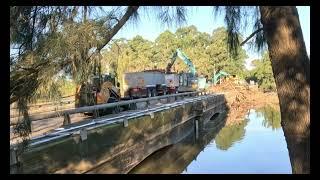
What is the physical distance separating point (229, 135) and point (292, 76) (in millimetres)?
28852

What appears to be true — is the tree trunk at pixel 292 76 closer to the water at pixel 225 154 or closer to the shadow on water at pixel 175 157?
the shadow on water at pixel 175 157

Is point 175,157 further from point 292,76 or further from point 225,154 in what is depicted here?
point 292,76

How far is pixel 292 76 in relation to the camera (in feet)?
12.1

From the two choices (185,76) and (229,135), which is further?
(185,76)

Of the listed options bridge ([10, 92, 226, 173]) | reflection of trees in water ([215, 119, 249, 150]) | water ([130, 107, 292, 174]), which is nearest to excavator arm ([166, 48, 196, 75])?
reflection of trees in water ([215, 119, 249, 150])

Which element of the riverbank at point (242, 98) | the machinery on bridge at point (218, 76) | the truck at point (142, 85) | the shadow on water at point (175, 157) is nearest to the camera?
the shadow on water at point (175, 157)

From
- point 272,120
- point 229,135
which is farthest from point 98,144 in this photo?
point 272,120

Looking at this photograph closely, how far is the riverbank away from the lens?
5235 centimetres

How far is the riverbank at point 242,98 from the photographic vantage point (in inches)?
2061

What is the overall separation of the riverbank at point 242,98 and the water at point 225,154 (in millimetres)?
14897

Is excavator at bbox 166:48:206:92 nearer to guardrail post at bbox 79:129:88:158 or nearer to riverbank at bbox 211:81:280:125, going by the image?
riverbank at bbox 211:81:280:125

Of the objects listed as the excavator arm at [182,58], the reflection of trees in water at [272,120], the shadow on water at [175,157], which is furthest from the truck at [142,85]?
the reflection of trees in water at [272,120]
